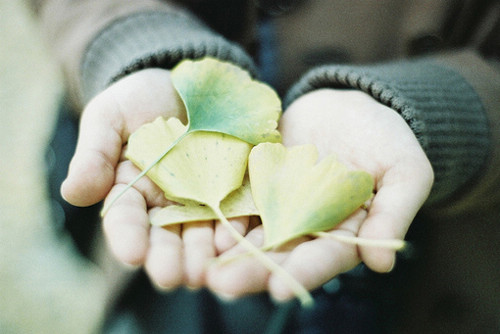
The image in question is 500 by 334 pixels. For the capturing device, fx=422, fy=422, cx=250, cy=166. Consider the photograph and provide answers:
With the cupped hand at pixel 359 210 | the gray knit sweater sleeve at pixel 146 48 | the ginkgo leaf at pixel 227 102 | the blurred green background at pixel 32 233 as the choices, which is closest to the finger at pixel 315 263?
the cupped hand at pixel 359 210

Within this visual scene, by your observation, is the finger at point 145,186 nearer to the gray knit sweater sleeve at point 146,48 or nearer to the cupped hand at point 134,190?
the cupped hand at point 134,190

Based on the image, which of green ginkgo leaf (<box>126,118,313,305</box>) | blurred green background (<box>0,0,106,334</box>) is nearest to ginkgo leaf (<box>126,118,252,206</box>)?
green ginkgo leaf (<box>126,118,313,305</box>)

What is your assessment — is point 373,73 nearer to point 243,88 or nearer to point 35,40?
point 243,88

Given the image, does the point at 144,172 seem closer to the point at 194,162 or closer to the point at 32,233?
the point at 194,162

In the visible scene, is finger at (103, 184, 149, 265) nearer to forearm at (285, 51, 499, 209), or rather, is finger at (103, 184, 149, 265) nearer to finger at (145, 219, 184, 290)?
finger at (145, 219, 184, 290)

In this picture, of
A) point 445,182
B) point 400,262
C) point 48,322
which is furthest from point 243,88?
point 48,322

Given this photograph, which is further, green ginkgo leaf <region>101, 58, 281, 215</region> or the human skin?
green ginkgo leaf <region>101, 58, 281, 215</region>
